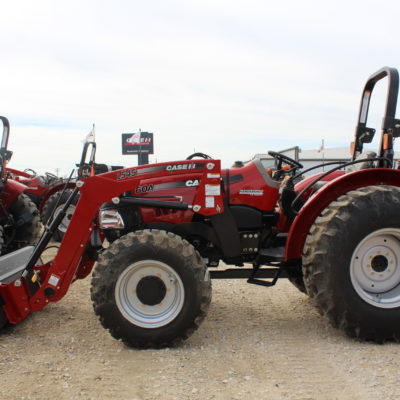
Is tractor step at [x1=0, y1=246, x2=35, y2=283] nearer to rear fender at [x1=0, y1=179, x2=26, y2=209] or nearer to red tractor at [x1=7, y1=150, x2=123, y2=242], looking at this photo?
rear fender at [x1=0, y1=179, x2=26, y2=209]

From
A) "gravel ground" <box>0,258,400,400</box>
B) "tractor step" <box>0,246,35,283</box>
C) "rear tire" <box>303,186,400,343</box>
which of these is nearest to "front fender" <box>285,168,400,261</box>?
"rear tire" <box>303,186,400,343</box>

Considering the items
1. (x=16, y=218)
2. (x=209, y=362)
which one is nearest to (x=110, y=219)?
(x=209, y=362)

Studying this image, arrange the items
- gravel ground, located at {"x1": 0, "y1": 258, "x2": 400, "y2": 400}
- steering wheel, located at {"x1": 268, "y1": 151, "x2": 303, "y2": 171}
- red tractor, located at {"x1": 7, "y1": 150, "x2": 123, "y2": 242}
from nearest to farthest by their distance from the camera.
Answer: gravel ground, located at {"x1": 0, "y1": 258, "x2": 400, "y2": 400} → steering wheel, located at {"x1": 268, "y1": 151, "x2": 303, "y2": 171} → red tractor, located at {"x1": 7, "y1": 150, "x2": 123, "y2": 242}

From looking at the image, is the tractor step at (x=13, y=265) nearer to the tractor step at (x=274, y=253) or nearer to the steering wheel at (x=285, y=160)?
the tractor step at (x=274, y=253)

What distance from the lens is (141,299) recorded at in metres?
3.39

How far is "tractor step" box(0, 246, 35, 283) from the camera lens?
368cm

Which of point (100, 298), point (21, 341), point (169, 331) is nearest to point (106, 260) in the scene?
point (100, 298)

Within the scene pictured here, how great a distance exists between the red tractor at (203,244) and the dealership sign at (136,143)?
18887 millimetres

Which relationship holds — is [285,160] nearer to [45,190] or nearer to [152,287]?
[152,287]

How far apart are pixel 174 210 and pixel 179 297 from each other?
2.57 feet

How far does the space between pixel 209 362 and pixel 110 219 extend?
1407 millimetres

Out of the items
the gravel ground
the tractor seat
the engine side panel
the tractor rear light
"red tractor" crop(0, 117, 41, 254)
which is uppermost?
the tractor seat

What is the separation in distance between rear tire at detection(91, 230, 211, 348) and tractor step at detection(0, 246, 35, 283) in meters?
0.85

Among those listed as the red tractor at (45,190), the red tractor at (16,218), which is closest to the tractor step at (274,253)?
the red tractor at (16,218)
